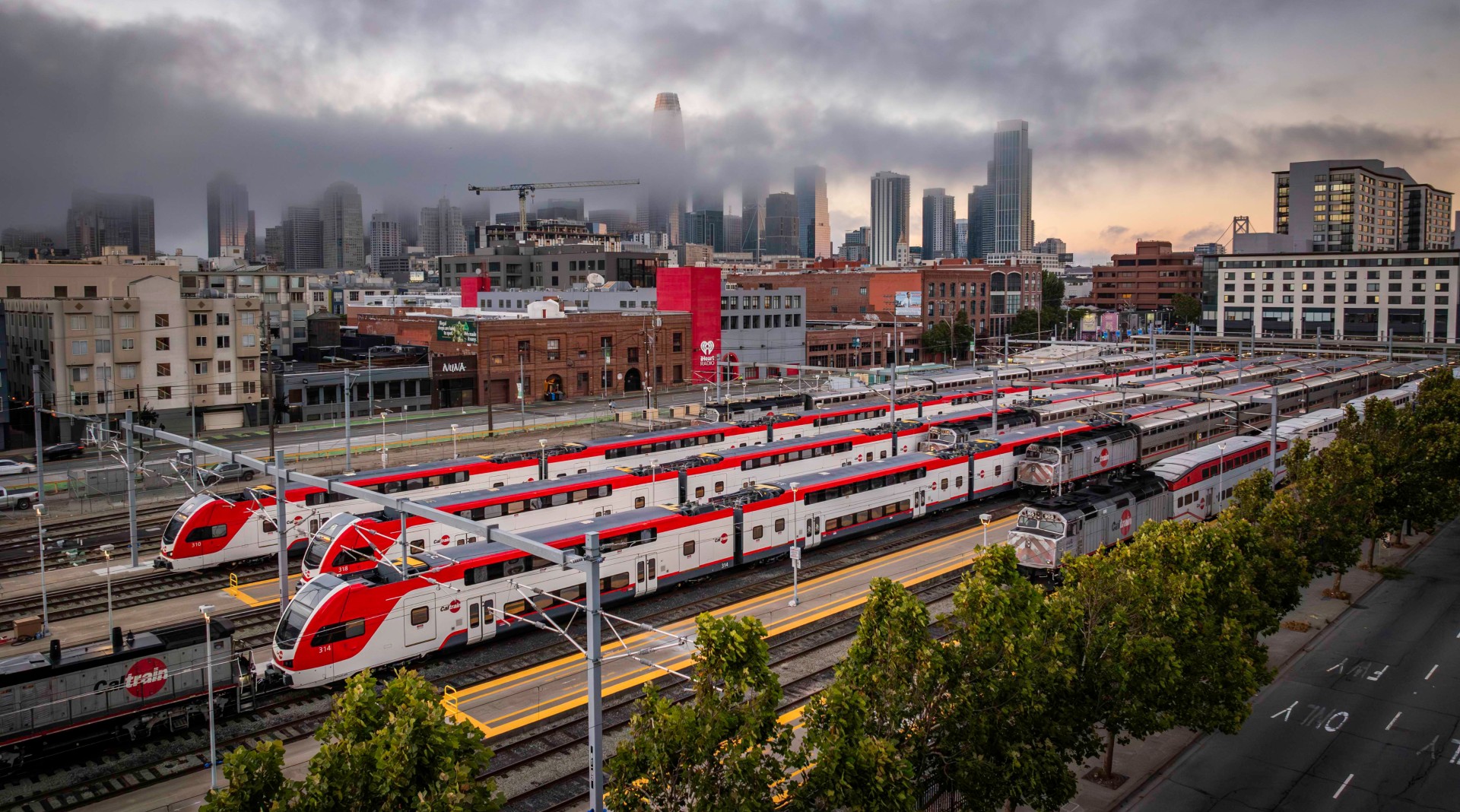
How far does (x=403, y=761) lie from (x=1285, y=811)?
18.3m

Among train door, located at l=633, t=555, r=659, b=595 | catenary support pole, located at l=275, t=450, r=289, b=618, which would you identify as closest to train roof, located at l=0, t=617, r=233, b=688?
catenary support pole, located at l=275, t=450, r=289, b=618

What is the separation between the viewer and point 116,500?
1993 inches

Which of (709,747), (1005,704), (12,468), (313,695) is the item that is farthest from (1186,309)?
(709,747)

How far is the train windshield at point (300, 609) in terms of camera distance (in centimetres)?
2517

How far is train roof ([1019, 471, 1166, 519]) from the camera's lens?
A: 34.6 metres

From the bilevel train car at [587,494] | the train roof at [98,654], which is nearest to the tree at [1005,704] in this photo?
the bilevel train car at [587,494]

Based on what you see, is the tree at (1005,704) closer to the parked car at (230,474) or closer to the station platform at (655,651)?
the station platform at (655,651)

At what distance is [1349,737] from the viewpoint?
24172 millimetres

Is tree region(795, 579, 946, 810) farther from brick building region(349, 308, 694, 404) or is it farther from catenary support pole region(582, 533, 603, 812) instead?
brick building region(349, 308, 694, 404)

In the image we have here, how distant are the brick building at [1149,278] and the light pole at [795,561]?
156 meters

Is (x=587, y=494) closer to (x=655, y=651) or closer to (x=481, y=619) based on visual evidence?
(x=481, y=619)

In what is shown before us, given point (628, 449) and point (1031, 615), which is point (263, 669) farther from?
point (628, 449)

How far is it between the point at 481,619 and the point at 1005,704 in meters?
16.4

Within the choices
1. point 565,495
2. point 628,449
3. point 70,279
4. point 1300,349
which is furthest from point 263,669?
point 1300,349
